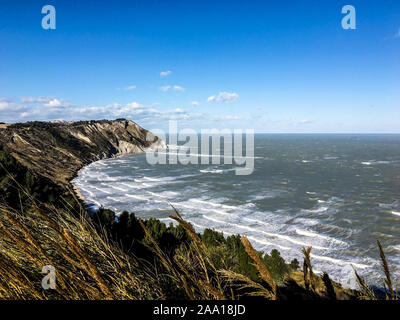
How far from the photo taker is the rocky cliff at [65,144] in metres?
52.6

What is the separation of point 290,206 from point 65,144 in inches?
2868

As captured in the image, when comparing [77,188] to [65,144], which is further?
[65,144]

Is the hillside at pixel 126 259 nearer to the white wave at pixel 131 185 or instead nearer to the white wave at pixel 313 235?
the white wave at pixel 313 235

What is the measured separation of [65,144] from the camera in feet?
255

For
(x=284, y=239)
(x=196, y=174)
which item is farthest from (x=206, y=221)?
(x=196, y=174)

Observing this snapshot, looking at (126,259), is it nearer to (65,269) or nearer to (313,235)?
(65,269)

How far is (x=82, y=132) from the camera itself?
9650 cm

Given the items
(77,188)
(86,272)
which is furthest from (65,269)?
(77,188)

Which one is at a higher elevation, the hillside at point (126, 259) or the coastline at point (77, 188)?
the hillside at point (126, 259)

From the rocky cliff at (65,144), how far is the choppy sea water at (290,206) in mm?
8571

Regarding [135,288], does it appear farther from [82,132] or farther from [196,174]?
[82,132]
